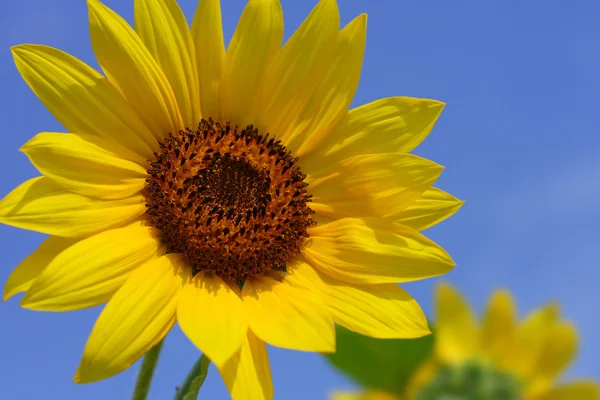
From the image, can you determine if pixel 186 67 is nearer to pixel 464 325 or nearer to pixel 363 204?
pixel 363 204

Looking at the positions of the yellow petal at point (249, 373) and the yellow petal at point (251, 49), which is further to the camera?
the yellow petal at point (251, 49)

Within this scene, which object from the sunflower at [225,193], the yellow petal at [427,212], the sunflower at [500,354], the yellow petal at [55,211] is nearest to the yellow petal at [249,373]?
the sunflower at [225,193]

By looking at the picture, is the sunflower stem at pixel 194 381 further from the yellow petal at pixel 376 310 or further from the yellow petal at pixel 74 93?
the yellow petal at pixel 74 93

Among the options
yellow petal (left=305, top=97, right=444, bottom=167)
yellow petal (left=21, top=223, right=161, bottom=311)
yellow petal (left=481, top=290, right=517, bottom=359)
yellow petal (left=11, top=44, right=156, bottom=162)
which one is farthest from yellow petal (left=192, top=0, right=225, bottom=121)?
yellow petal (left=481, top=290, right=517, bottom=359)

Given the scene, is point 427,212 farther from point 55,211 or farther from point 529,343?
point 55,211

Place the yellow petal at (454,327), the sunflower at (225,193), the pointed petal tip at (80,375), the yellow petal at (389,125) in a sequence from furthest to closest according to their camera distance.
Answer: the yellow petal at (389,125) → the yellow petal at (454,327) → the sunflower at (225,193) → the pointed petal tip at (80,375)

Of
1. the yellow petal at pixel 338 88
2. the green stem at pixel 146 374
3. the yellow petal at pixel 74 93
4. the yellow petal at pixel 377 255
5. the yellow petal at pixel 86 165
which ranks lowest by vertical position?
the green stem at pixel 146 374

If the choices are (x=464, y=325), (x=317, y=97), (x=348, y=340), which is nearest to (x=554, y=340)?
(x=464, y=325)
